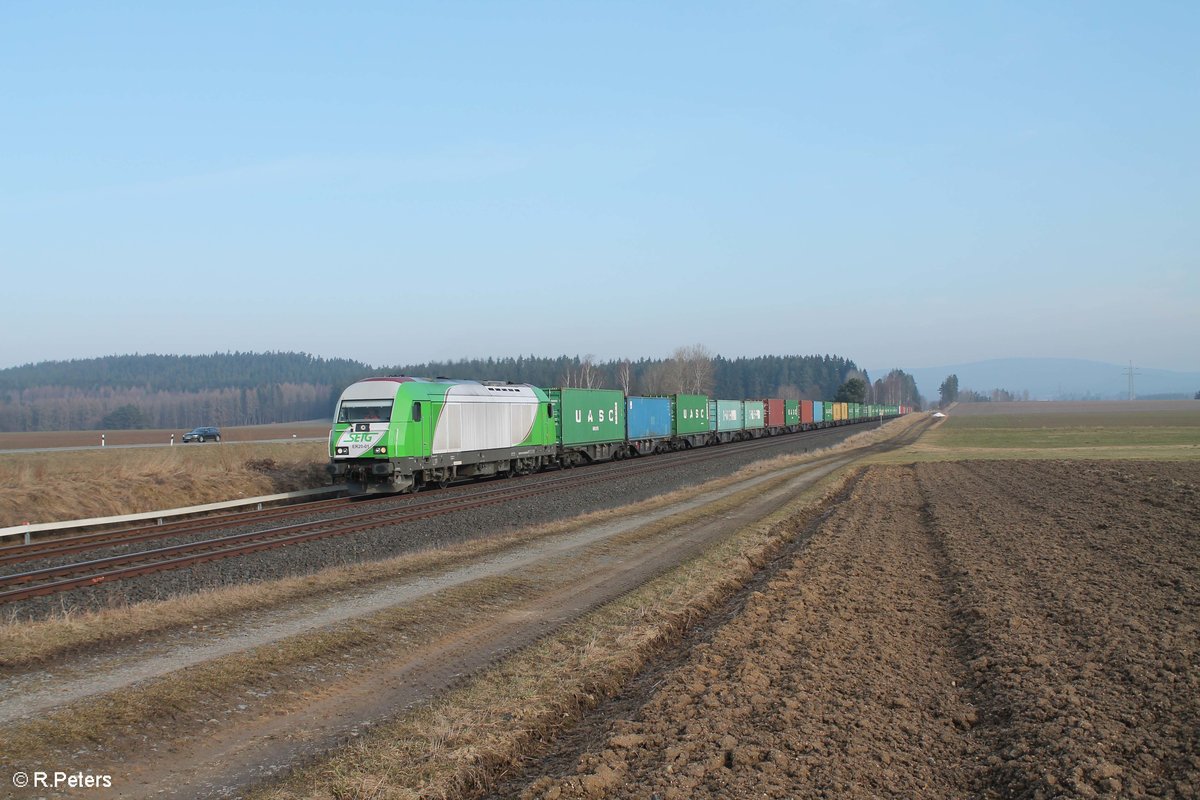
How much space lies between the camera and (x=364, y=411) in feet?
85.2

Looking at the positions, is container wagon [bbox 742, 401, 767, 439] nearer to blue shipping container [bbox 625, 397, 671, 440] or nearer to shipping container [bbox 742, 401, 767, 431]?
shipping container [bbox 742, 401, 767, 431]

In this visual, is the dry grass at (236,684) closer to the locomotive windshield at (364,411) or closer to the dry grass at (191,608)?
the dry grass at (191,608)

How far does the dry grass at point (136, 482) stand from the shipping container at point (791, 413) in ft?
184

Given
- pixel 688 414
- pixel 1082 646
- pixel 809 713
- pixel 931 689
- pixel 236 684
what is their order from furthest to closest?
pixel 688 414, pixel 1082 646, pixel 236 684, pixel 931 689, pixel 809 713

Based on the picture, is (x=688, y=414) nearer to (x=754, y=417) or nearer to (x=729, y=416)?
(x=729, y=416)

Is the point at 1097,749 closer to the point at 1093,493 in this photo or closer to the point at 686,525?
the point at 686,525

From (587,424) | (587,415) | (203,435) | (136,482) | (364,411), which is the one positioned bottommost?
(136,482)

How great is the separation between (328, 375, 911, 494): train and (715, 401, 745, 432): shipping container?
9229 millimetres

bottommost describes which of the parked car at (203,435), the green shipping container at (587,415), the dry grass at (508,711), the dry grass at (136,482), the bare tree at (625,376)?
the dry grass at (508,711)

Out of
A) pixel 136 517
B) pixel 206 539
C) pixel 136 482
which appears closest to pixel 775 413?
pixel 136 482

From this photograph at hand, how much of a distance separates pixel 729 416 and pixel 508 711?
57.9 meters

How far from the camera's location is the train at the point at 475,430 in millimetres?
25688

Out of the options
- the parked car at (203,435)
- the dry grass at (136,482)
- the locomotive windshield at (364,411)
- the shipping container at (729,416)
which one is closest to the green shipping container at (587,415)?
the dry grass at (136,482)

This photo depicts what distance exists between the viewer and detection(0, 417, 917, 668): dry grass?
9383 millimetres
